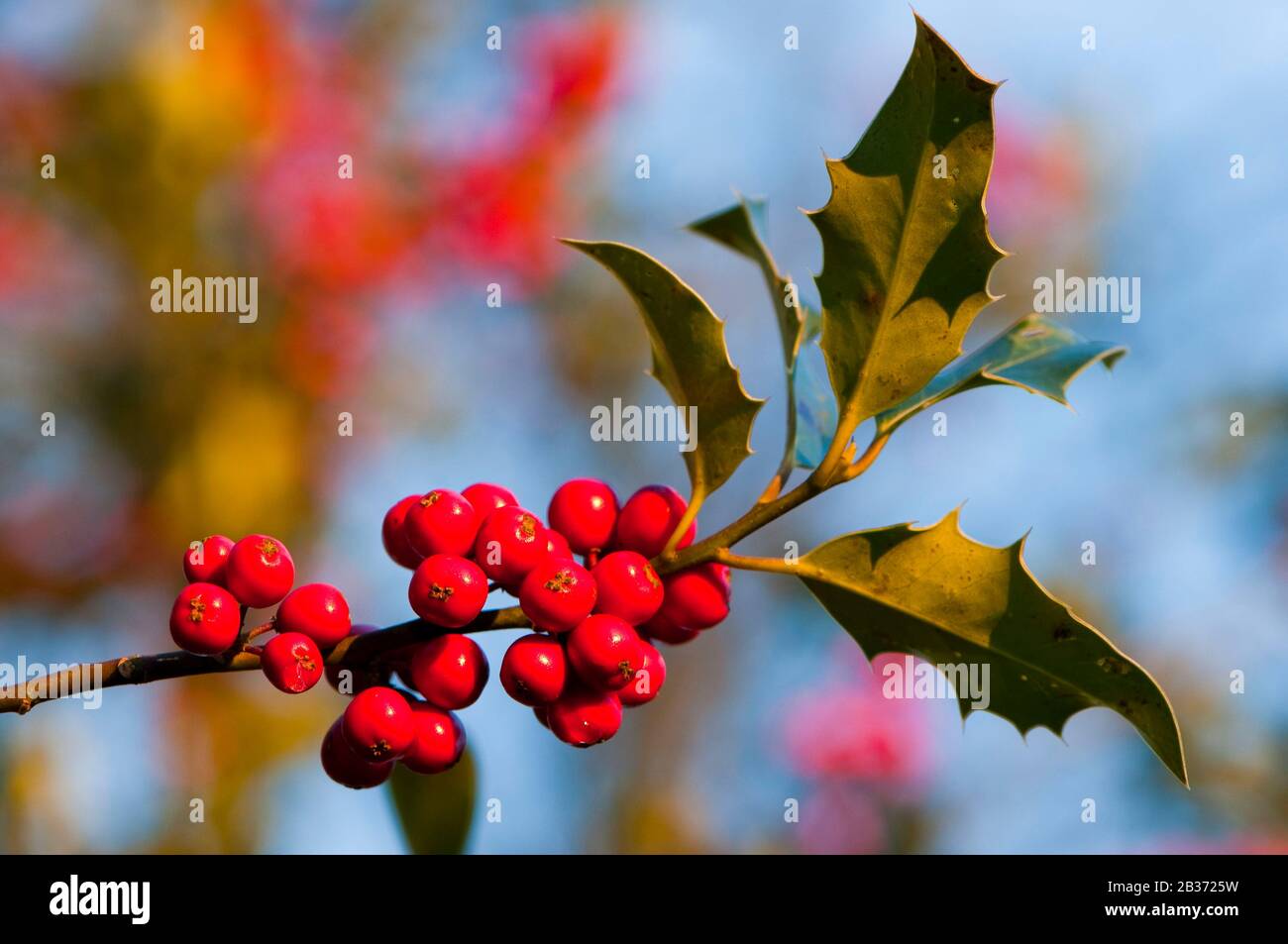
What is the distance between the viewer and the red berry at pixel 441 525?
3.34 ft

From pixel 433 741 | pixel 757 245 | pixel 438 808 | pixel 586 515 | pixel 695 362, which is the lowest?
pixel 438 808

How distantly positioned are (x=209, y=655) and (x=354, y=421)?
10.3 ft

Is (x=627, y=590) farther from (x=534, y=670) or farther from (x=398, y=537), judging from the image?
(x=398, y=537)

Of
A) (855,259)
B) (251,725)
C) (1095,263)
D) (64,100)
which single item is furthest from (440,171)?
(855,259)

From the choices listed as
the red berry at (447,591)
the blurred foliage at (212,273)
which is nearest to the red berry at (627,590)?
the red berry at (447,591)

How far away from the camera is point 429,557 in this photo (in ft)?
3.28

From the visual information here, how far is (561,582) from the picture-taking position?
977mm

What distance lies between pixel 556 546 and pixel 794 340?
0.32 metres

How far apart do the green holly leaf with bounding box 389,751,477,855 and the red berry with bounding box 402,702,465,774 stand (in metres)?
0.22

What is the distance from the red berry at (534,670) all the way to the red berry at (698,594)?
0.38ft

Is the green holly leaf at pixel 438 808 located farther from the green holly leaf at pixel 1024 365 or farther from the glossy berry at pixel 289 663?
the green holly leaf at pixel 1024 365

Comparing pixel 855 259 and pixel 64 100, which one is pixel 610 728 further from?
pixel 64 100

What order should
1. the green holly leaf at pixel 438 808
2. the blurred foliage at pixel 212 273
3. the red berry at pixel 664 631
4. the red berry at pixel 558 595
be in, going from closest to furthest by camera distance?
1. the red berry at pixel 558 595
2. the red berry at pixel 664 631
3. the green holly leaf at pixel 438 808
4. the blurred foliage at pixel 212 273

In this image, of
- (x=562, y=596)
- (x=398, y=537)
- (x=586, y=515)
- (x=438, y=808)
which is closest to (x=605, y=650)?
(x=562, y=596)
